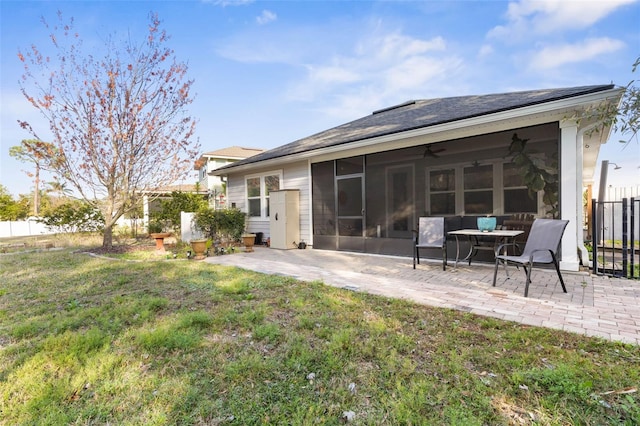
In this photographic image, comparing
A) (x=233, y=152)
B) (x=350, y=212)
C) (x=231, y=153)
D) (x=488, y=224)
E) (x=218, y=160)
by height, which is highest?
(x=233, y=152)

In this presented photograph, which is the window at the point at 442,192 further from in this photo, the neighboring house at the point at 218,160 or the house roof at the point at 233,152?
the house roof at the point at 233,152

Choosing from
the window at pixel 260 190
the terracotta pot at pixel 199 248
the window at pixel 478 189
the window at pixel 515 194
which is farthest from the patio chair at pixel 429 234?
the window at pixel 260 190

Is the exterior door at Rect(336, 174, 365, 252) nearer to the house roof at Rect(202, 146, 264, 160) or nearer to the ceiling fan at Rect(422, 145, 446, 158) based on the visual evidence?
the ceiling fan at Rect(422, 145, 446, 158)

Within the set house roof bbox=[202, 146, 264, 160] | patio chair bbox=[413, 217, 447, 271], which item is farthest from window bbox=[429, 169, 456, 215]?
house roof bbox=[202, 146, 264, 160]

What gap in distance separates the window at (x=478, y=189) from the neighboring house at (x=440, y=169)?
0.02 meters

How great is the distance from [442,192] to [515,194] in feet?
4.65

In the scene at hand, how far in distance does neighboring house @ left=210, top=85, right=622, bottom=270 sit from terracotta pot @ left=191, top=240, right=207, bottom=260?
3076 mm

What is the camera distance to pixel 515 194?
6.07 m

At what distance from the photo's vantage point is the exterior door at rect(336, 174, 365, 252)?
7.86 m

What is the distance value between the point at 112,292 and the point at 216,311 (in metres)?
2.02

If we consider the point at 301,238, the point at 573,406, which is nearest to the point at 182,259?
the point at 301,238

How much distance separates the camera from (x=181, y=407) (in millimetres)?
1812

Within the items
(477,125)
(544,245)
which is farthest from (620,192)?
(544,245)

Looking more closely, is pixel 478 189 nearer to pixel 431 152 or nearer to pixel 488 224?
pixel 431 152
